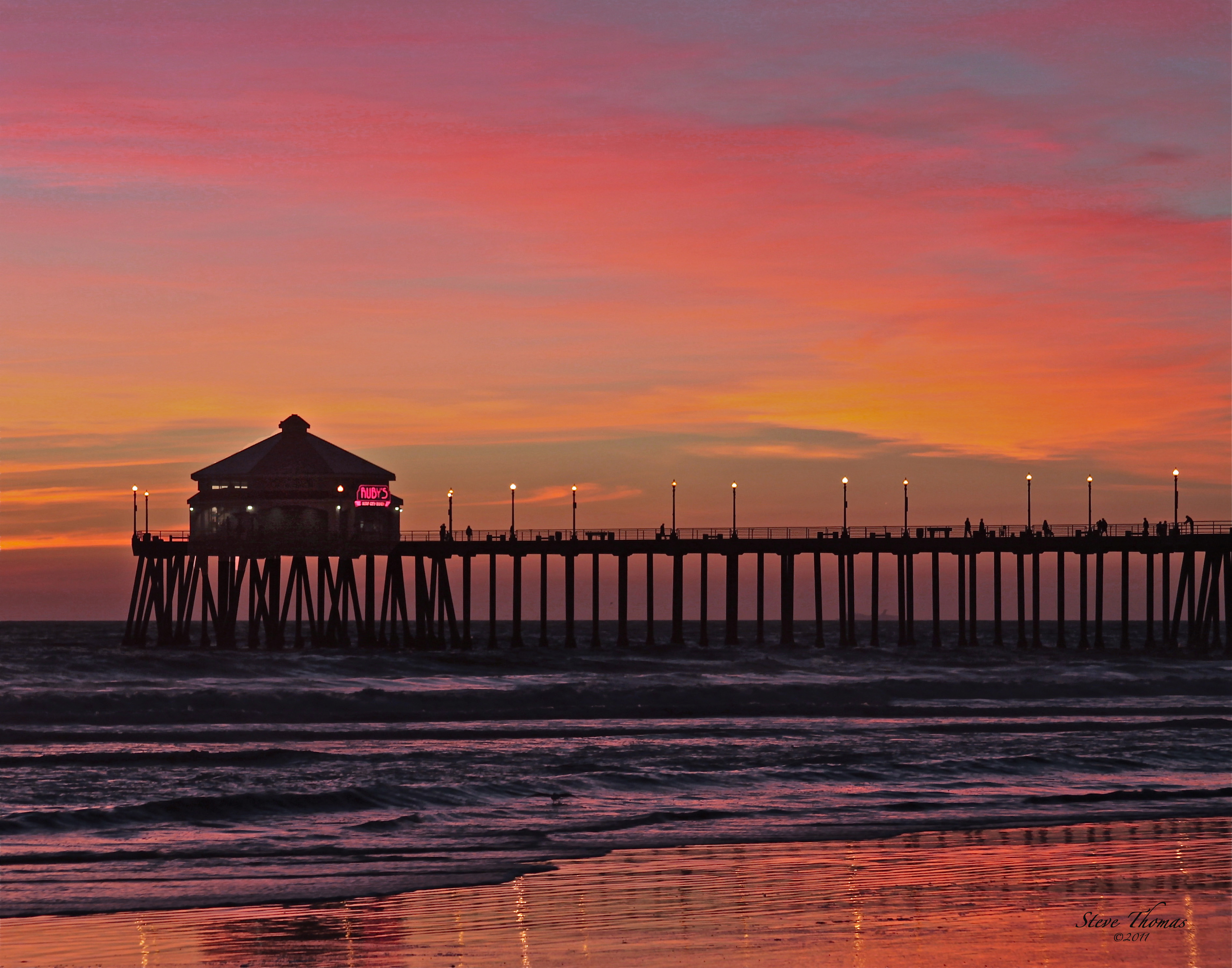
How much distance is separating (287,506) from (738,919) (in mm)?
64604

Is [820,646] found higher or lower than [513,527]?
lower

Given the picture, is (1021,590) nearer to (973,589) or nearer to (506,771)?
(973,589)

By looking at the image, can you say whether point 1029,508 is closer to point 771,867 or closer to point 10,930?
point 771,867

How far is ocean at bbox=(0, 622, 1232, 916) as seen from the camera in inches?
706

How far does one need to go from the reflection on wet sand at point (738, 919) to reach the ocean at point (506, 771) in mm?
985

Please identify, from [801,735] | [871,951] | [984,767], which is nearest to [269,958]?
[871,951]

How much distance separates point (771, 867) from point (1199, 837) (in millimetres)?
6259

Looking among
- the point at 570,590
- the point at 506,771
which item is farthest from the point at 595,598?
the point at 506,771

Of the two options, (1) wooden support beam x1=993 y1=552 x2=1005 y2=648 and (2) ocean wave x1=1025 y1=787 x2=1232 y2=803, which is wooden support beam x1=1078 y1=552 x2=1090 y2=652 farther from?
(2) ocean wave x1=1025 y1=787 x2=1232 y2=803

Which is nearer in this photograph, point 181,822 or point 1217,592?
point 181,822

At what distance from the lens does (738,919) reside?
1414cm

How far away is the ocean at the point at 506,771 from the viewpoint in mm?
17922

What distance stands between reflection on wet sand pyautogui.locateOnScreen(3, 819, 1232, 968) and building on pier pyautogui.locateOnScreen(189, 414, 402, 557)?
60244mm

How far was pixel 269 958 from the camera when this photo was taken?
1277 cm
